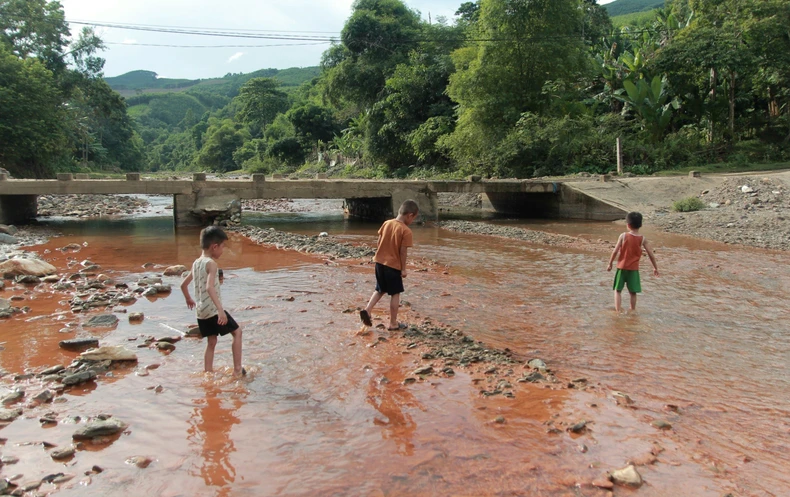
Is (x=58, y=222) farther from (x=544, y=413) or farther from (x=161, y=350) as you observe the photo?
(x=544, y=413)

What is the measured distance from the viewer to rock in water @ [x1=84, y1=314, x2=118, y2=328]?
695cm

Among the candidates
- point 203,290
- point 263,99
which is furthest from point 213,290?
point 263,99

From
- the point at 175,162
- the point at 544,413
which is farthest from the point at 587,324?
the point at 175,162

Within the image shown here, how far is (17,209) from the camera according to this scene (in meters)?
20.3

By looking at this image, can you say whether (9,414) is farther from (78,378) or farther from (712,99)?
(712,99)

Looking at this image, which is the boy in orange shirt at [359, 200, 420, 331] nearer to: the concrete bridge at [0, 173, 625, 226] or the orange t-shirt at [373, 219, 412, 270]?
the orange t-shirt at [373, 219, 412, 270]

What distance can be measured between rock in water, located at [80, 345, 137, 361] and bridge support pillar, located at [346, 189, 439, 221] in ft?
48.7

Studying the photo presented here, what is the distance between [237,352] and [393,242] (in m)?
2.18

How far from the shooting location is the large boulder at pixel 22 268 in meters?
9.83

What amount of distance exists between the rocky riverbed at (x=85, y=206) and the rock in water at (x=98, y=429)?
2295 centimetres

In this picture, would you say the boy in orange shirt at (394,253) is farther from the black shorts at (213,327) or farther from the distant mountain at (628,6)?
the distant mountain at (628,6)

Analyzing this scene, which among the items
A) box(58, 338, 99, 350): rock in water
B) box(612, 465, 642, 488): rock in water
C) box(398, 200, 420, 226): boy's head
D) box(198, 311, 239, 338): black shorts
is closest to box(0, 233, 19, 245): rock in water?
box(58, 338, 99, 350): rock in water

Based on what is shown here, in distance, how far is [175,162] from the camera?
105688 millimetres

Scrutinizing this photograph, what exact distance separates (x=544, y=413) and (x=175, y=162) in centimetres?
11138
